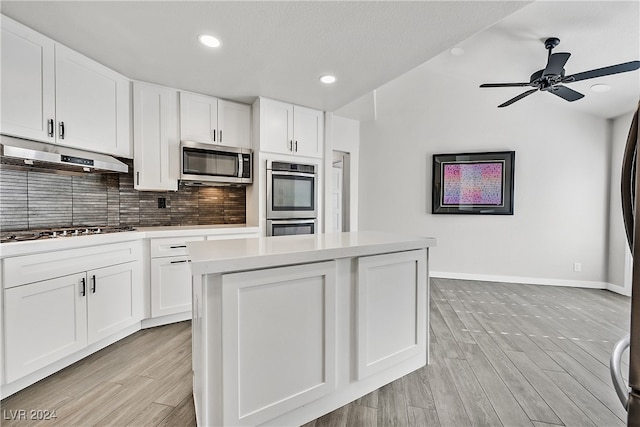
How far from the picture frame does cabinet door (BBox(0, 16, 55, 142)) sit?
178 inches

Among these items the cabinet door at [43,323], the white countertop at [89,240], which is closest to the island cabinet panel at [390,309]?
the white countertop at [89,240]

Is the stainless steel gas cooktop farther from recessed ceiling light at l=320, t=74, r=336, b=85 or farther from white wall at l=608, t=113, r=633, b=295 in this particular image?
white wall at l=608, t=113, r=633, b=295

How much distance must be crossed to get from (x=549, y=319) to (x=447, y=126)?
115 inches

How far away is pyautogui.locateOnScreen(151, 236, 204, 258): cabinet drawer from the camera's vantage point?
265 cm

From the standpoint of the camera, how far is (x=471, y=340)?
247cm

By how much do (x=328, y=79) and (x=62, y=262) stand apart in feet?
8.25

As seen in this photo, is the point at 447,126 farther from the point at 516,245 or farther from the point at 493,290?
the point at 493,290

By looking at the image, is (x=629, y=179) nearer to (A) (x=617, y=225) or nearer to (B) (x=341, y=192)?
→ (B) (x=341, y=192)

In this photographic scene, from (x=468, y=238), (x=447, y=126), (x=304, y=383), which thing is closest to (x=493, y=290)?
(x=468, y=238)

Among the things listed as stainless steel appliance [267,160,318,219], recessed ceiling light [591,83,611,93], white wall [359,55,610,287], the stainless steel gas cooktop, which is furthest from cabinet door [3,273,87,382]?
recessed ceiling light [591,83,611,93]

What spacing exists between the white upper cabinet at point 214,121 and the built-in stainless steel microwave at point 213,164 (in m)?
0.14

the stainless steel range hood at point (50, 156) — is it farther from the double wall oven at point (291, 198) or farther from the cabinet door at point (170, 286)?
the double wall oven at point (291, 198)

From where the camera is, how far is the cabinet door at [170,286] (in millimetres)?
2658

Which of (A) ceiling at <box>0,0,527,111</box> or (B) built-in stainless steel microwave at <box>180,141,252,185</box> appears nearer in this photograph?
(A) ceiling at <box>0,0,527,111</box>
